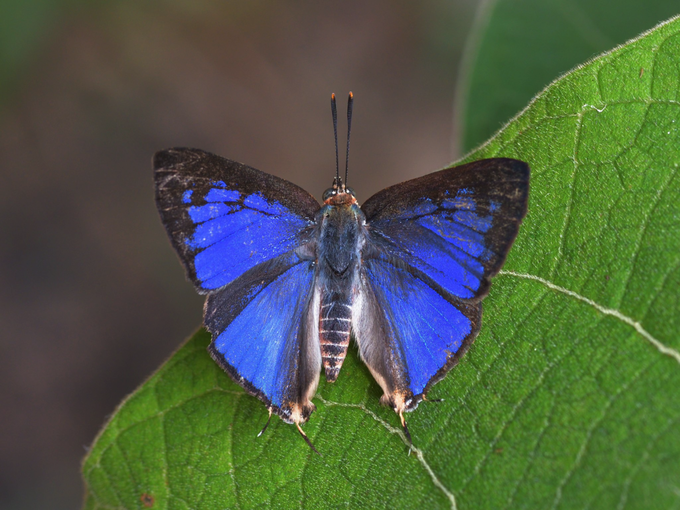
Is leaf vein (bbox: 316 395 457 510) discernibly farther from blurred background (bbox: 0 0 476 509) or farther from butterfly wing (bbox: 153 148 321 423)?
blurred background (bbox: 0 0 476 509)

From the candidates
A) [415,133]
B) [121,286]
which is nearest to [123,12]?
[121,286]

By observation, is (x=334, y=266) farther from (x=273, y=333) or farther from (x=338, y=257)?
(x=273, y=333)

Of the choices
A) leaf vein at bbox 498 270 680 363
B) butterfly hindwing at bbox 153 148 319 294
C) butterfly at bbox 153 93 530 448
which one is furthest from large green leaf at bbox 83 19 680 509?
butterfly hindwing at bbox 153 148 319 294

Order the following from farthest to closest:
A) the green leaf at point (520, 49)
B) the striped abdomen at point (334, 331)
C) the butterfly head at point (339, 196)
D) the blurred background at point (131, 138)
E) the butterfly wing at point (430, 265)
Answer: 1. the blurred background at point (131, 138)
2. the green leaf at point (520, 49)
3. the butterfly head at point (339, 196)
4. the striped abdomen at point (334, 331)
5. the butterfly wing at point (430, 265)

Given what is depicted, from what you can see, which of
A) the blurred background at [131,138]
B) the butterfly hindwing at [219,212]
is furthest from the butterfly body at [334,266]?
the blurred background at [131,138]

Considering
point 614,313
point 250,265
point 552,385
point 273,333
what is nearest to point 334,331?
point 273,333

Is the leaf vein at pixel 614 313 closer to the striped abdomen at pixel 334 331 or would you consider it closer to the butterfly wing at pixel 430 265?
the butterfly wing at pixel 430 265
